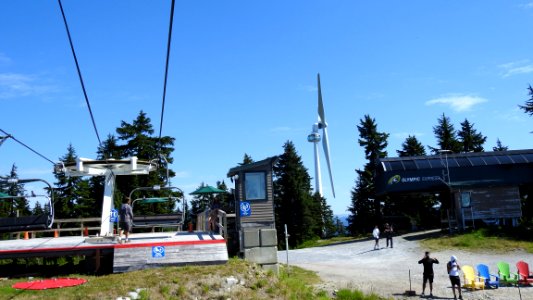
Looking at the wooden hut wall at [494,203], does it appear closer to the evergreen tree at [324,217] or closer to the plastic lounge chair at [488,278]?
the plastic lounge chair at [488,278]

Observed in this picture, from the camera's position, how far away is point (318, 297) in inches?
643

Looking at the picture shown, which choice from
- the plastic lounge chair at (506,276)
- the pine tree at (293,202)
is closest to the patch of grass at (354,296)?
the plastic lounge chair at (506,276)

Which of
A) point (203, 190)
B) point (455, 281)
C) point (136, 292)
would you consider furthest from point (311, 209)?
point (136, 292)

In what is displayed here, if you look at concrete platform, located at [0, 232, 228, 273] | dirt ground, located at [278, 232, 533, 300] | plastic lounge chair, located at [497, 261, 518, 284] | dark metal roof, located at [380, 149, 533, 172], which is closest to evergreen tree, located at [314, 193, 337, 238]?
dark metal roof, located at [380, 149, 533, 172]

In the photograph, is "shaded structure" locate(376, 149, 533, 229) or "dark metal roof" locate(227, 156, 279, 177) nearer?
"dark metal roof" locate(227, 156, 279, 177)

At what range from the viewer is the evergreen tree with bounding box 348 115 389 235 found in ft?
180

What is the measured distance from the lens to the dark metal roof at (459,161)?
3862 cm

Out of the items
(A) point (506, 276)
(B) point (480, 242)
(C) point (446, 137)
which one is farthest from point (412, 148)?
(A) point (506, 276)

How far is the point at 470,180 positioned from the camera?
125ft

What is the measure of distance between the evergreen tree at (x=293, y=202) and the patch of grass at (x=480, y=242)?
2316cm

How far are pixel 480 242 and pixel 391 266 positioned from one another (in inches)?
364

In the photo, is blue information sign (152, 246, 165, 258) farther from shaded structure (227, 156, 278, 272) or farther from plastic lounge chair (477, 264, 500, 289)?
plastic lounge chair (477, 264, 500, 289)

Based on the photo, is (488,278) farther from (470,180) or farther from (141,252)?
(470,180)

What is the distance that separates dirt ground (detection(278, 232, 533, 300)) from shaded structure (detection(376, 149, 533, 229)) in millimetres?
4523
